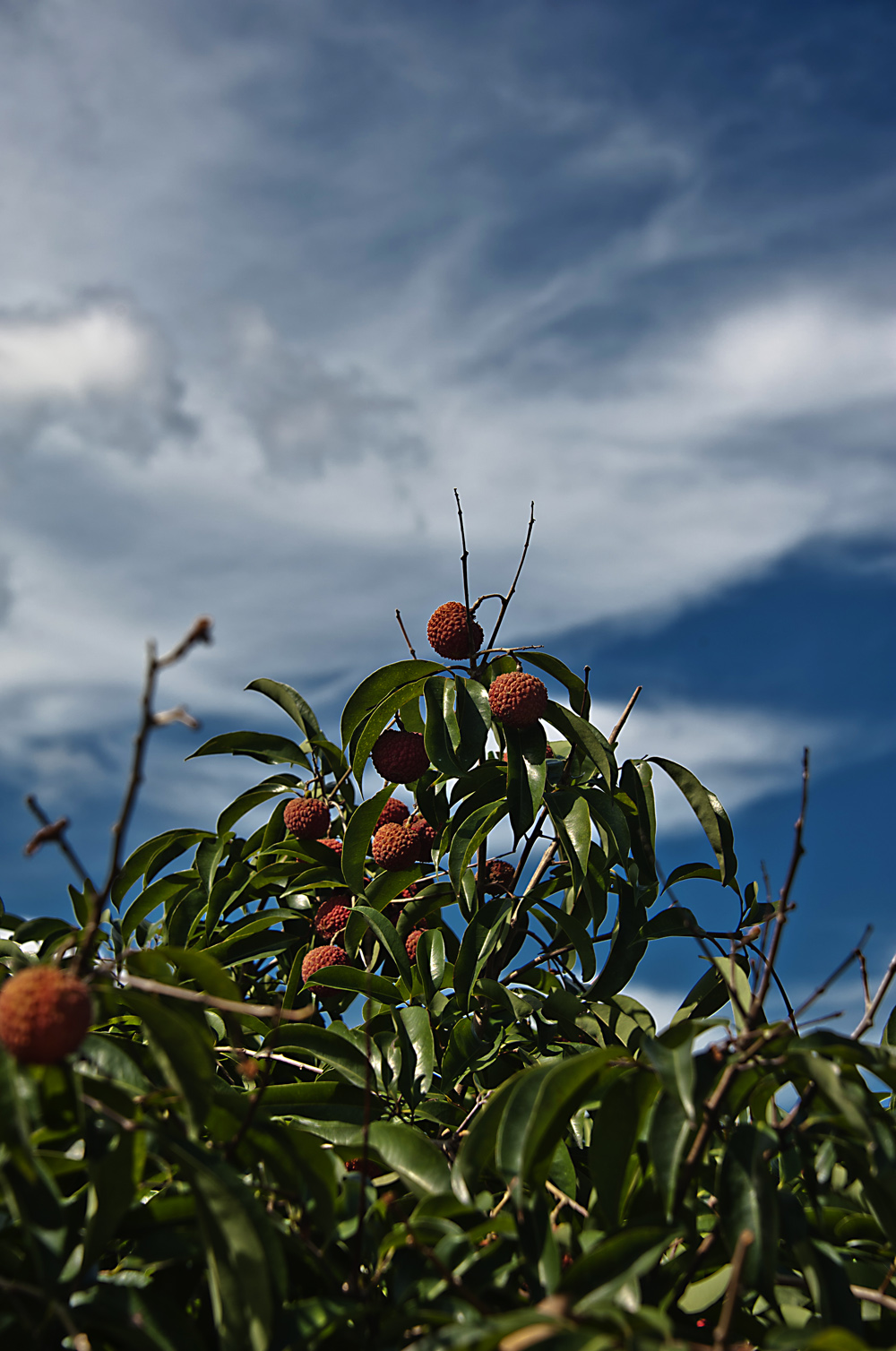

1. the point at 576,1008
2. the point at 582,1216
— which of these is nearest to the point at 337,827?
the point at 576,1008

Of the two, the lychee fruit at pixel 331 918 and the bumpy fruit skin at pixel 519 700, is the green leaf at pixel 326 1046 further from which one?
the bumpy fruit skin at pixel 519 700

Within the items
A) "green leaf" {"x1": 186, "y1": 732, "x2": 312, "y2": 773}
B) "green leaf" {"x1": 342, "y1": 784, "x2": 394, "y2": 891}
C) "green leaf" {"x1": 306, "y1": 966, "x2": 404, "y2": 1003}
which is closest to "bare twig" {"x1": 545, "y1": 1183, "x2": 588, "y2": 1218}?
"green leaf" {"x1": 306, "y1": 966, "x2": 404, "y2": 1003}

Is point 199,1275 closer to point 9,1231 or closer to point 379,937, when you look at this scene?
point 9,1231

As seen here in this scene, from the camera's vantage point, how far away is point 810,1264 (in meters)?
1.39

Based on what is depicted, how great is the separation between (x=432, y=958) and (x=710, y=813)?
89cm

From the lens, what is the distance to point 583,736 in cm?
272

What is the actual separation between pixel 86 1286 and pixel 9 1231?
13cm

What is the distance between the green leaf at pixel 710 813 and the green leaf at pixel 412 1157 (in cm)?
145

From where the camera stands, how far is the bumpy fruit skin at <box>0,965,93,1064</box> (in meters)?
1.24

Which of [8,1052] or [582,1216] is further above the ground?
[8,1052]

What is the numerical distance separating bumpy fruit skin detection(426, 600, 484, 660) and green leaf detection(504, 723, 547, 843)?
1.13ft

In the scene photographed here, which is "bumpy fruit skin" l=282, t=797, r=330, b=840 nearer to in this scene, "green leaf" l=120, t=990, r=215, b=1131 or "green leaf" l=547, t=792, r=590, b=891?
"green leaf" l=547, t=792, r=590, b=891

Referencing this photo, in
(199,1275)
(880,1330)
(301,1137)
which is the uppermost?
(301,1137)

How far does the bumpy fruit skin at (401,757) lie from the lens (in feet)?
9.73
